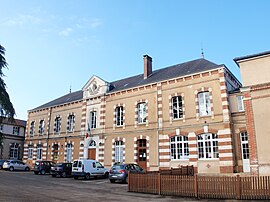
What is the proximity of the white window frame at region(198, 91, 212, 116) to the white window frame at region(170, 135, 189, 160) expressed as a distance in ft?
8.29

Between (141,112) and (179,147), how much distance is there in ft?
16.8

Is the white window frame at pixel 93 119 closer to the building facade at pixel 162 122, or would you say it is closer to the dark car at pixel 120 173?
the building facade at pixel 162 122

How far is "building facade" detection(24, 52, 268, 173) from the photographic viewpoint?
1806 cm

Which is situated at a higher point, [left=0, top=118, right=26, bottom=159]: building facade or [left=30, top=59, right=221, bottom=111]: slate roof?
[left=30, top=59, right=221, bottom=111]: slate roof

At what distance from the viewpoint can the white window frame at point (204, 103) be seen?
19228mm

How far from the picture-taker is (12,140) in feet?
123

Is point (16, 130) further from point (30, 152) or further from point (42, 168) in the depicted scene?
point (42, 168)

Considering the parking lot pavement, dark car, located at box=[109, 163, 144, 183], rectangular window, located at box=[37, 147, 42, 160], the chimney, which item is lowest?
the parking lot pavement

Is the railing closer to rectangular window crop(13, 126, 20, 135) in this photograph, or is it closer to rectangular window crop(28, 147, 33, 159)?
rectangular window crop(28, 147, 33, 159)

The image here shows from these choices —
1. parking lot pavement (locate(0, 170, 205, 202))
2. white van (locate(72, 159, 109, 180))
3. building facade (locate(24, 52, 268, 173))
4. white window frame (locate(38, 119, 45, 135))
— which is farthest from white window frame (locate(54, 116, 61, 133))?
parking lot pavement (locate(0, 170, 205, 202))

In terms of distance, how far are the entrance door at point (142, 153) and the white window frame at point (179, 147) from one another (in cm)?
282

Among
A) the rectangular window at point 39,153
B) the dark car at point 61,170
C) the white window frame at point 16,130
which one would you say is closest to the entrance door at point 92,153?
the dark car at point 61,170

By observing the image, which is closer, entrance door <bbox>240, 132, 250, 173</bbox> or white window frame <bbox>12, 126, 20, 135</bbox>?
entrance door <bbox>240, 132, 250, 173</bbox>

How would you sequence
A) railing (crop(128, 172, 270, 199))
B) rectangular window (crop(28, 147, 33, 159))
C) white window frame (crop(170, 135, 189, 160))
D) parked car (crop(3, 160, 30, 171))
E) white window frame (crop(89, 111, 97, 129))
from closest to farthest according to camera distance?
railing (crop(128, 172, 270, 199))
white window frame (crop(170, 135, 189, 160))
white window frame (crop(89, 111, 97, 129))
parked car (crop(3, 160, 30, 171))
rectangular window (crop(28, 147, 33, 159))
